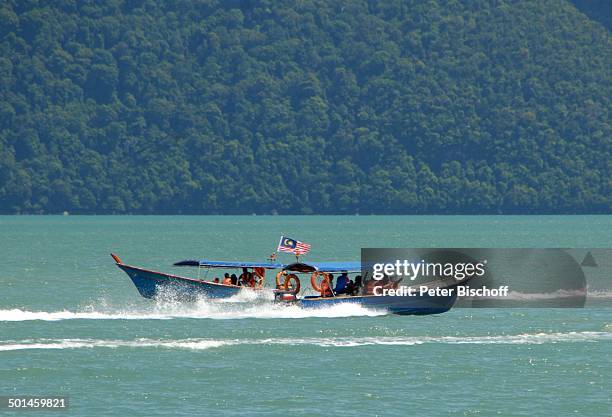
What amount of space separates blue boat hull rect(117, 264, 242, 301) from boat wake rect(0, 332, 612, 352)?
471 inches

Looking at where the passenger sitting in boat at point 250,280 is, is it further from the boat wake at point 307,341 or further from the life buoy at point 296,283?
the boat wake at point 307,341

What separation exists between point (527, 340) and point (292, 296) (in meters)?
11.9

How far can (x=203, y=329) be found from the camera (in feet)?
196

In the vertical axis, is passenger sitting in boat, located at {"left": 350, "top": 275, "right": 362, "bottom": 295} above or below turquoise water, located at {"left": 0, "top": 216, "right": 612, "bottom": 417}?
above

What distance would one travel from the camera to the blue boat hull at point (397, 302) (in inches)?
2448

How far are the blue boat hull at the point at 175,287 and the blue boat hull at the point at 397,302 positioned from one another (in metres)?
5.74

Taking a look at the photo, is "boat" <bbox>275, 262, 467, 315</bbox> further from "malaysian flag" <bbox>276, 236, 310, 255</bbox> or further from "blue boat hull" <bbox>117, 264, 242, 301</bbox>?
"blue boat hull" <bbox>117, 264, 242, 301</bbox>

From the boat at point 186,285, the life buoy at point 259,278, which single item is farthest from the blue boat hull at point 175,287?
the life buoy at point 259,278

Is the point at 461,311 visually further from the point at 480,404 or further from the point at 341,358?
the point at 480,404

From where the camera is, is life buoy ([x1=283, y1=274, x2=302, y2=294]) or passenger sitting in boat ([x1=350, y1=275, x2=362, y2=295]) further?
life buoy ([x1=283, y1=274, x2=302, y2=294])

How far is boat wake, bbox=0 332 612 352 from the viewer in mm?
53469

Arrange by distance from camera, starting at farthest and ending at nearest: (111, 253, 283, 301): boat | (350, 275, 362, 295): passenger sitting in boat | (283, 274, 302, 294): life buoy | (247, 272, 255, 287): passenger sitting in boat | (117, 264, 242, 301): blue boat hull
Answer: (247, 272, 255, 287): passenger sitting in boat
(117, 264, 242, 301): blue boat hull
(111, 253, 283, 301): boat
(283, 274, 302, 294): life buoy
(350, 275, 362, 295): passenger sitting in boat

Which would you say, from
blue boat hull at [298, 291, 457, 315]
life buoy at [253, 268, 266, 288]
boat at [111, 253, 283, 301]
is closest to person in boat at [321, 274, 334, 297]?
blue boat hull at [298, 291, 457, 315]

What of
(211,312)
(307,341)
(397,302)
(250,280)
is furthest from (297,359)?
(250,280)
